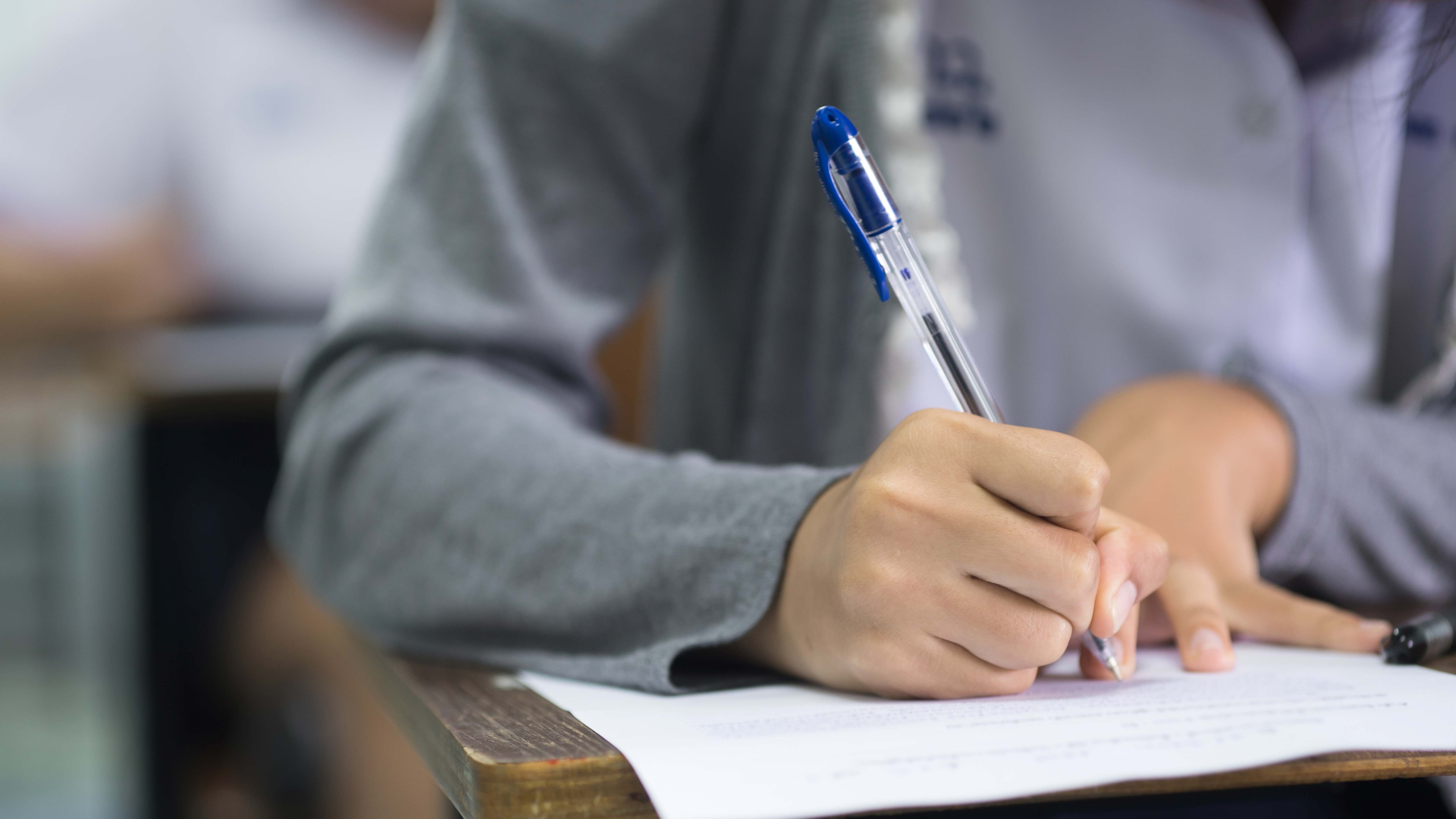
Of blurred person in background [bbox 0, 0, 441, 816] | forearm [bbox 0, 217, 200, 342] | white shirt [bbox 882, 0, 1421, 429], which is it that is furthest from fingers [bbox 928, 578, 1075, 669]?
forearm [bbox 0, 217, 200, 342]

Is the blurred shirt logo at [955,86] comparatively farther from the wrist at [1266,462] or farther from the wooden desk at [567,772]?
the wooden desk at [567,772]

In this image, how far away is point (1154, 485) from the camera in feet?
1.20

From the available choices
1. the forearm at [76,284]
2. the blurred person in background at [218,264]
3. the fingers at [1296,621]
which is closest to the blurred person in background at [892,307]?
the fingers at [1296,621]

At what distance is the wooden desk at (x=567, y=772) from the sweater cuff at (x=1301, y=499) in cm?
18

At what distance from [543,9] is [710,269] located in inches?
7.1

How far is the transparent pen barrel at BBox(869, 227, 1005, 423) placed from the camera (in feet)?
0.87

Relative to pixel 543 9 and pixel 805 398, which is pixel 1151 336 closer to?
pixel 805 398

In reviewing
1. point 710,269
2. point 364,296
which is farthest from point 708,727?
point 710,269

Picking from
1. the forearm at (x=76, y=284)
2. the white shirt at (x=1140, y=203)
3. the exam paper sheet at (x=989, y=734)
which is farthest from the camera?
the forearm at (x=76, y=284)

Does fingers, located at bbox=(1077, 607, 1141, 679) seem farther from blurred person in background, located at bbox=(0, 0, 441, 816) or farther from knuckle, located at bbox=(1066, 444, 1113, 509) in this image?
blurred person in background, located at bbox=(0, 0, 441, 816)

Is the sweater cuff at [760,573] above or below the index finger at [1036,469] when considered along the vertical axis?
below

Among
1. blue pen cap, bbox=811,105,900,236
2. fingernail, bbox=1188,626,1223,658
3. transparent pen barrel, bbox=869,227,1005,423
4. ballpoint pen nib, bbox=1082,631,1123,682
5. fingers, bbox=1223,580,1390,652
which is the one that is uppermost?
blue pen cap, bbox=811,105,900,236

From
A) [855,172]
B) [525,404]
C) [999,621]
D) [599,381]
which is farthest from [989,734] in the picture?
[599,381]

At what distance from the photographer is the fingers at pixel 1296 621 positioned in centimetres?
31
